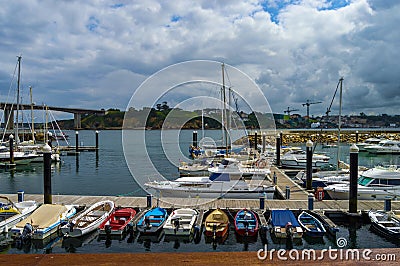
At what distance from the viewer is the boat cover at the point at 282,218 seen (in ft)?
52.4

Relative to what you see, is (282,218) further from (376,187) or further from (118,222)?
(376,187)

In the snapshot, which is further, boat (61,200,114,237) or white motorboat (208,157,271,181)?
white motorboat (208,157,271,181)

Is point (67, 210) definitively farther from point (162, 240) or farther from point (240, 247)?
point (240, 247)

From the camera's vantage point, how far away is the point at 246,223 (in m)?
16.0

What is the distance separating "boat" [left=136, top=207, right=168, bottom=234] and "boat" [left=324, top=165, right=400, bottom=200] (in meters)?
11.5

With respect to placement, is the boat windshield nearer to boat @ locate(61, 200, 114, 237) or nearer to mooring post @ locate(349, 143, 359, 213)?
mooring post @ locate(349, 143, 359, 213)

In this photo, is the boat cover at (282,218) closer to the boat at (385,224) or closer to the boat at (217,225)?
the boat at (217,225)

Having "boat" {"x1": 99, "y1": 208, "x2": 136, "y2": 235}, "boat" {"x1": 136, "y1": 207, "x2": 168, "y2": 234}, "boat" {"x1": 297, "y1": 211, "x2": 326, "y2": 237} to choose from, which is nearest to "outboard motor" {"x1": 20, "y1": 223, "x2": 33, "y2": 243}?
"boat" {"x1": 99, "y1": 208, "x2": 136, "y2": 235}

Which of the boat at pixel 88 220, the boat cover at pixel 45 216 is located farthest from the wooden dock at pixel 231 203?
the boat cover at pixel 45 216

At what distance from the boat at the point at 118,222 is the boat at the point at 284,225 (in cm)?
680

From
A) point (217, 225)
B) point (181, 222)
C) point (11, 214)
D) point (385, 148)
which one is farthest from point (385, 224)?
point (385, 148)

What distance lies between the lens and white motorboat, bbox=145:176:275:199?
2428cm

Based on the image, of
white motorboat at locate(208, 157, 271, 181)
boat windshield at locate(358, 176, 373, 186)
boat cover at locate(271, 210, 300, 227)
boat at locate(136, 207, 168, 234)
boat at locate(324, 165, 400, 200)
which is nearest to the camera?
boat cover at locate(271, 210, 300, 227)

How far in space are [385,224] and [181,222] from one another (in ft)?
31.2
